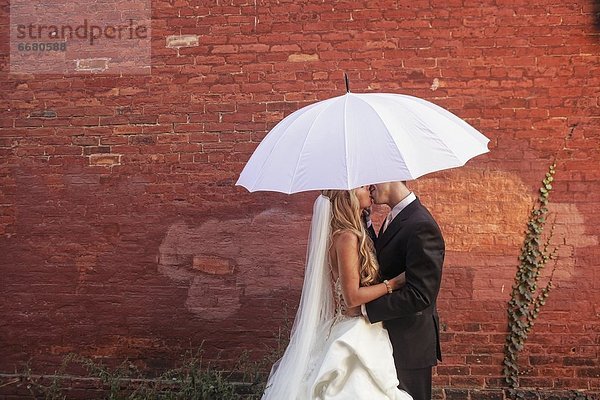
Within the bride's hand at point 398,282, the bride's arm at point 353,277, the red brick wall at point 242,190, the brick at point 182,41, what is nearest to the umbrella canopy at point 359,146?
the bride's arm at point 353,277

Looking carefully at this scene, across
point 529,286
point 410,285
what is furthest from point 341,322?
point 529,286

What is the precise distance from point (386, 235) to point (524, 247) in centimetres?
213

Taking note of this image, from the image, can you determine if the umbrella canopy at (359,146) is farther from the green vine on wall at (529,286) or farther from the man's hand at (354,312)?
the green vine on wall at (529,286)

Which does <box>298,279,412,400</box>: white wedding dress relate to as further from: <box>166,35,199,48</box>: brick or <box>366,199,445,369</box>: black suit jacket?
<box>166,35,199,48</box>: brick

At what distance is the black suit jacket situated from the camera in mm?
3275

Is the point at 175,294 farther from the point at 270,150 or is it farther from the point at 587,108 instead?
the point at 587,108

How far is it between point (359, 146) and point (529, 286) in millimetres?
2780

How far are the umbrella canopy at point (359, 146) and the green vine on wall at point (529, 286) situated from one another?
80.2 inches

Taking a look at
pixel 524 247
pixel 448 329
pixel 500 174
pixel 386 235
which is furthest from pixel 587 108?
pixel 386 235

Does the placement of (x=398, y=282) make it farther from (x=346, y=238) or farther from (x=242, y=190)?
(x=242, y=190)

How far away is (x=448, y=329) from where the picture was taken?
17.1 feet

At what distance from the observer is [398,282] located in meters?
3.38

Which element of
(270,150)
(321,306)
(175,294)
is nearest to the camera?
(270,150)

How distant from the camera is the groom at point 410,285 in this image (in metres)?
3.28
